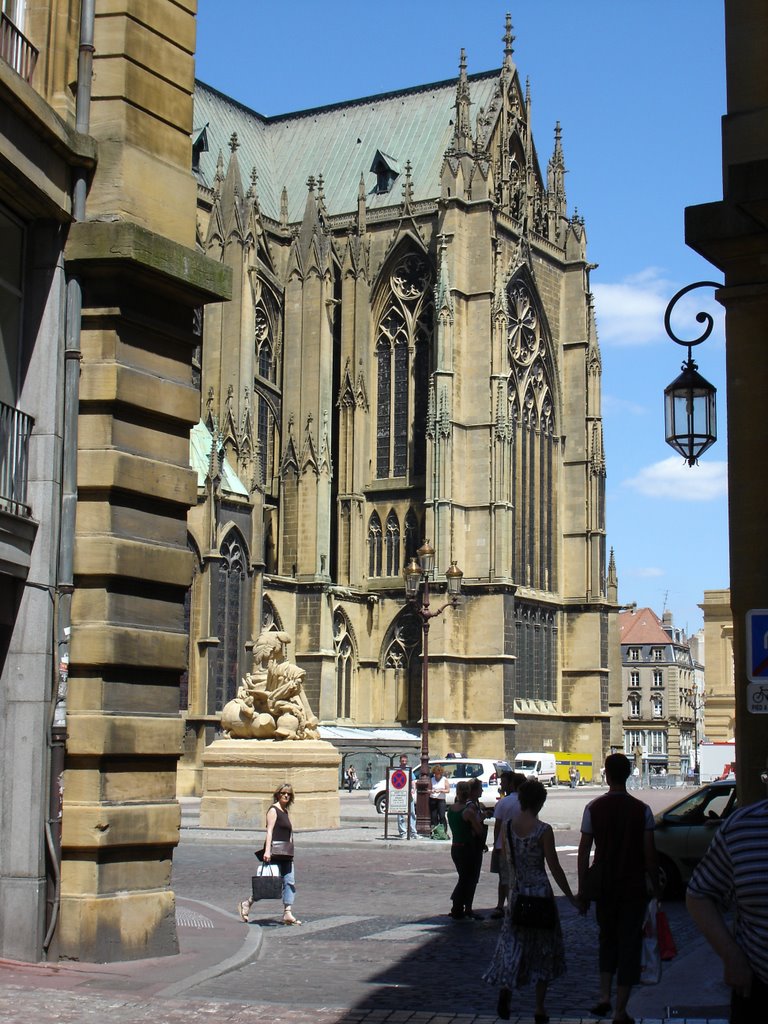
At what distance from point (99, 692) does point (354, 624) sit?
4604cm

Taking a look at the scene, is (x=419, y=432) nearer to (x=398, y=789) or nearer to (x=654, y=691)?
(x=398, y=789)

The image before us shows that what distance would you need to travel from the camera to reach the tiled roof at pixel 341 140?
209 ft

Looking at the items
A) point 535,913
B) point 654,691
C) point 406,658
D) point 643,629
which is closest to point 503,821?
point 535,913

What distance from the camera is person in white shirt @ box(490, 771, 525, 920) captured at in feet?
37.8

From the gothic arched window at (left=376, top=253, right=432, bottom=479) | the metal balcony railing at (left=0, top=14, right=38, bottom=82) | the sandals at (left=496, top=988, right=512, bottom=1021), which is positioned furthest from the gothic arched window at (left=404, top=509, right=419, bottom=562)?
the sandals at (left=496, top=988, right=512, bottom=1021)

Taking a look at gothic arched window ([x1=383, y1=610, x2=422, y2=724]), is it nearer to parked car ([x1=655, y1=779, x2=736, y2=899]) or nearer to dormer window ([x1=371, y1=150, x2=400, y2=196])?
dormer window ([x1=371, y1=150, x2=400, y2=196])

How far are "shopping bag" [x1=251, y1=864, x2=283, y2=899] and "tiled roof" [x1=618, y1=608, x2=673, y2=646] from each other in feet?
353

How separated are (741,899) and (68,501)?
7079 millimetres

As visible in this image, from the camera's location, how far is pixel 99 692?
433 inches

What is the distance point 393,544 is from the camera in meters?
57.9

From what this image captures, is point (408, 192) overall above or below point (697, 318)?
above

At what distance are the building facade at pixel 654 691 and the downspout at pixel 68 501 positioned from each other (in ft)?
344

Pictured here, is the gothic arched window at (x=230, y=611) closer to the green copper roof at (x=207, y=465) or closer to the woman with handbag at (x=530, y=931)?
the green copper roof at (x=207, y=465)

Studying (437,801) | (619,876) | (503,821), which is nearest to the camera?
(619,876)
